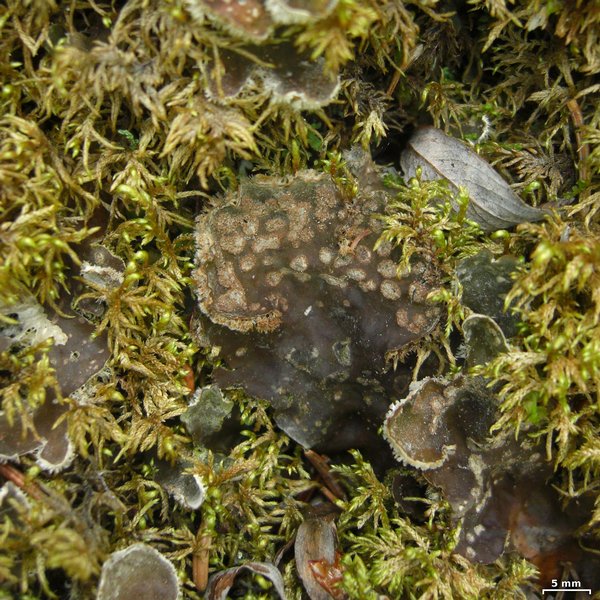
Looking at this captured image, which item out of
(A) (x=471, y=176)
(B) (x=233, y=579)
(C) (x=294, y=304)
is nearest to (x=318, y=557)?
(B) (x=233, y=579)

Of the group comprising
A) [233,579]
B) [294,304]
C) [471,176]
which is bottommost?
[233,579]

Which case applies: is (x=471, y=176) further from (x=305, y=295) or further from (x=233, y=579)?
(x=233, y=579)

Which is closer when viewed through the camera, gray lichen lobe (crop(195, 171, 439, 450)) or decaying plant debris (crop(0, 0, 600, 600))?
decaying plant debris (crop(0, 0, 600, 600))

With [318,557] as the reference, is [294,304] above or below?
above

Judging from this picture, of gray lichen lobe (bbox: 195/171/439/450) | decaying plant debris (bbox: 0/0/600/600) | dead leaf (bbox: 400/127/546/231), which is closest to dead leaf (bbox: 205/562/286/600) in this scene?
decaying plant debris (bbox: 0/0/600/600)

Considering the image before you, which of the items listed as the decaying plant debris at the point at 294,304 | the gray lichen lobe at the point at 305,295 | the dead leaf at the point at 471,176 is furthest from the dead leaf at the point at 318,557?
the dead leaf at the point at 471,176

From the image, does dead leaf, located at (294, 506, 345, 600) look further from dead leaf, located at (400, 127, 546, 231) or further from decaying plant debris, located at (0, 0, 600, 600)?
dead leaf, located at (400, 127, 546, 231)

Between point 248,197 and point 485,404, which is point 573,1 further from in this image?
point 485,404
